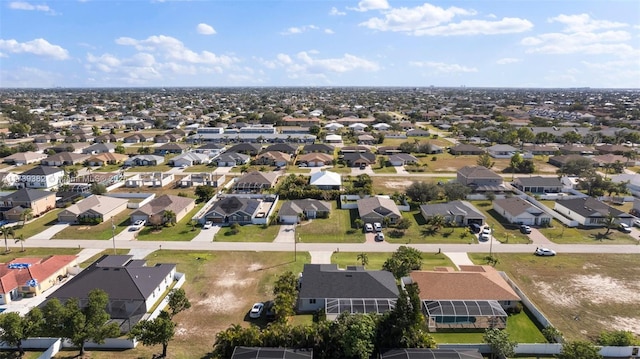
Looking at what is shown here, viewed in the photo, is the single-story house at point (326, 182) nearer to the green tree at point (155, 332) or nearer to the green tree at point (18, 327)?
the green tree at point (155, 332)

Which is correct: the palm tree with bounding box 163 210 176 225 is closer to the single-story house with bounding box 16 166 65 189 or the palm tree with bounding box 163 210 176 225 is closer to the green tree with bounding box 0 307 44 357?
the green tree with bounding box 0 307 44 357

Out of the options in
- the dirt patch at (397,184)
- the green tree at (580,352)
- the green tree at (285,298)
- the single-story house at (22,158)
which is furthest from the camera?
the single-story house at (22,158)

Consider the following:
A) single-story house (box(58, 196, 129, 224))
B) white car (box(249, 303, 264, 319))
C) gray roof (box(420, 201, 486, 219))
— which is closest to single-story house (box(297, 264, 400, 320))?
white car (box(249, 303, 264, 319))

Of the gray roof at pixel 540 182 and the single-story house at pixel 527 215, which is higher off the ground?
the gray roof at pixel 540 182

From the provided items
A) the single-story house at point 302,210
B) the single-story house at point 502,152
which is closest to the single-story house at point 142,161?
the single-story house at point 302,210

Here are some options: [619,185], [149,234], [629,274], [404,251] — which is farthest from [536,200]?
[149,234]

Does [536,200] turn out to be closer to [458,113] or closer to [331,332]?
[331,332]
